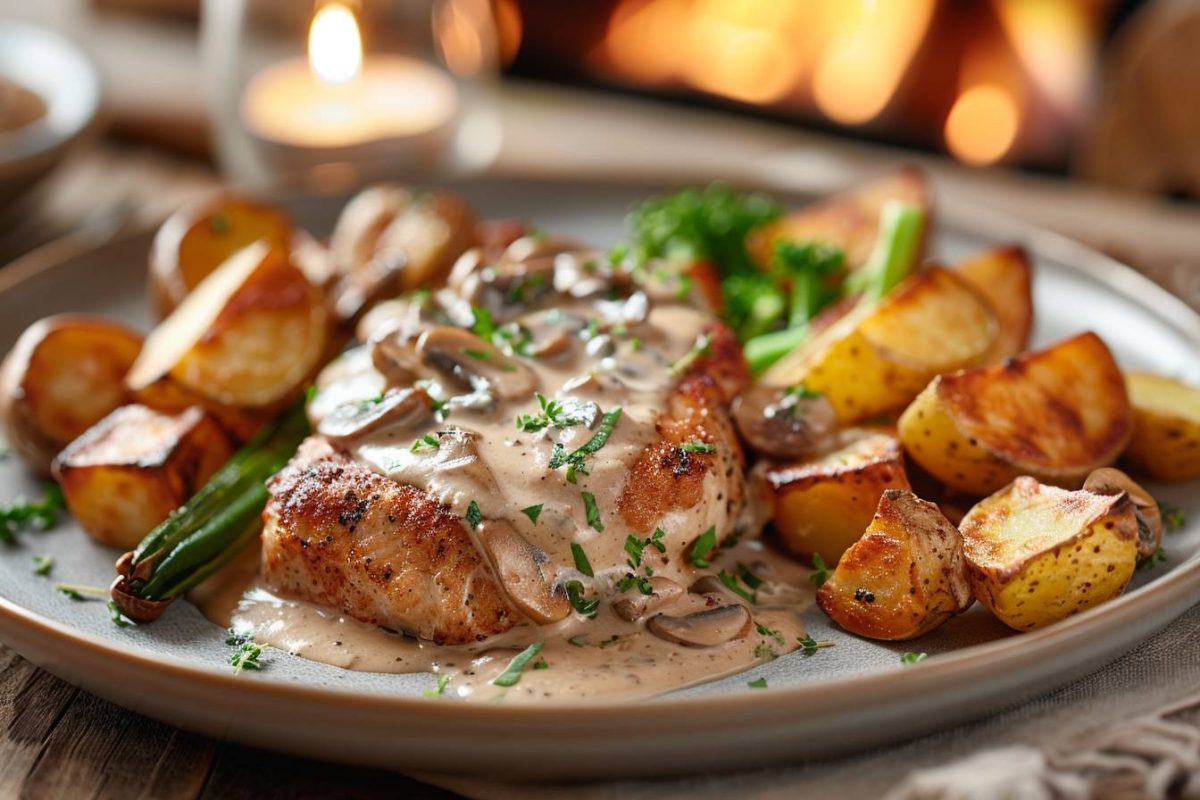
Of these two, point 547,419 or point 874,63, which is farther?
point 874,63

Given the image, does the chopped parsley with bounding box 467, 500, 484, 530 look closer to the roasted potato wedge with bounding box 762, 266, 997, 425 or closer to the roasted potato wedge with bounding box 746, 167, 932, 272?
the roasted potato wedge with bounding box 762, 266, 997, 425

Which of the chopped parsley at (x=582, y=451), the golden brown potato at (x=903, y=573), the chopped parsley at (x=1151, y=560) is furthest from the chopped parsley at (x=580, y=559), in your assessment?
the chopped parsley at (x=1151, y=560)

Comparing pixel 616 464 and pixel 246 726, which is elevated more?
pixel 616 464

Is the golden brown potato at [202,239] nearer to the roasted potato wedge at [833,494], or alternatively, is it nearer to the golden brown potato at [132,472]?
the golden brown potato at [132,472]

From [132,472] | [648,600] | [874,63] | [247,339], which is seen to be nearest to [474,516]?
[648,600]

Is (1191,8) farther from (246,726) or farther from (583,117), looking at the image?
(246,726)

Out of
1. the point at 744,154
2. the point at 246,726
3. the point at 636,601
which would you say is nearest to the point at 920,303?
the point at 636,601

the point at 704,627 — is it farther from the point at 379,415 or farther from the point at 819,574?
the point at 379,415
